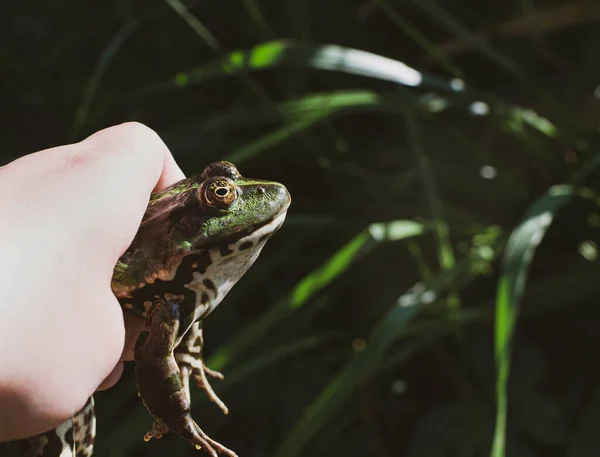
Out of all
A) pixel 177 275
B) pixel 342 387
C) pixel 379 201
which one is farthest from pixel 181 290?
pixel 379 201

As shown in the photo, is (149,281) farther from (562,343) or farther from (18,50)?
(18,50)

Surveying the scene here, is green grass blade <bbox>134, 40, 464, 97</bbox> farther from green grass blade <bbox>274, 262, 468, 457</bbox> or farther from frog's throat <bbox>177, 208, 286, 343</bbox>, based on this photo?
frog's throat <bbox>177, 208, 286, 343</bbox>

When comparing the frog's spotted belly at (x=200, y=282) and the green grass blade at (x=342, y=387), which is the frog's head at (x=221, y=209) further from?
the green grass blade at (x=342, y=387)

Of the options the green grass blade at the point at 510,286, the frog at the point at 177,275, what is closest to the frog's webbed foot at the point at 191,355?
the frog at the point at 177,275

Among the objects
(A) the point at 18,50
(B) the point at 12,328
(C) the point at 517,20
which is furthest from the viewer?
(A) the point at 18,50

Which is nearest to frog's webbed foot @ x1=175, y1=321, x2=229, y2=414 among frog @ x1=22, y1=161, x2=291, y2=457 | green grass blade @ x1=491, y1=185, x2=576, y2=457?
frog @ x1=22, y1=161, x2=291, y2=457

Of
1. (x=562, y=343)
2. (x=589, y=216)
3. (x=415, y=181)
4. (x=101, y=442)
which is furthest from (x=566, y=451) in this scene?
(x=101, y=442)
